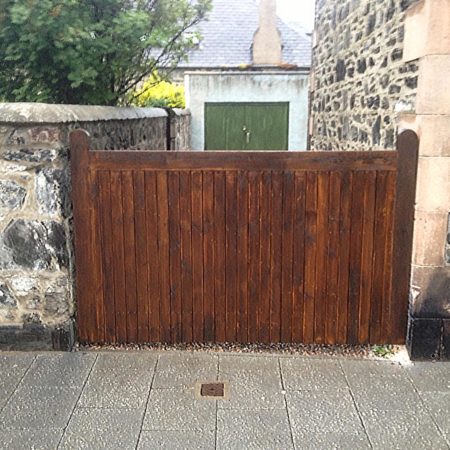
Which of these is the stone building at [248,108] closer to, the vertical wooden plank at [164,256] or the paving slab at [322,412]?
the vertical wooden plank at [164,256]

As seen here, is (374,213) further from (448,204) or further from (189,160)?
(189,160)

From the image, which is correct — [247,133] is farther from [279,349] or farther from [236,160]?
[279,349]

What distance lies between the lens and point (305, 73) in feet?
47.3

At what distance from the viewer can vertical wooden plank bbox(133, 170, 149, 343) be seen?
4.18 m

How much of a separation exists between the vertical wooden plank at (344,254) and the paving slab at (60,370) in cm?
182

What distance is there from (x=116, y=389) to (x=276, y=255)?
4.74 feet

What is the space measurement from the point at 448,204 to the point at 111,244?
7.85 feet

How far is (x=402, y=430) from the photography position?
10.7ft

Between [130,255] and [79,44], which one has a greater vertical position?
[79,44]

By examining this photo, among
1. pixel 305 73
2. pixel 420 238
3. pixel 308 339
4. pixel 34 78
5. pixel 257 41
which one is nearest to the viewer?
pixel 420 238

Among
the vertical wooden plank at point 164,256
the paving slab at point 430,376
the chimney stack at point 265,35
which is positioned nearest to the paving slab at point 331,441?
the paving slab at point 430,376

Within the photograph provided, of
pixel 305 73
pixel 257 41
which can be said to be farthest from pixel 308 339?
pixel 257 41

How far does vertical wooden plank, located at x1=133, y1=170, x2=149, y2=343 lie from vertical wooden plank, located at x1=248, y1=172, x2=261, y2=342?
712mm

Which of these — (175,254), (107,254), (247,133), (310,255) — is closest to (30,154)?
(107,254)
